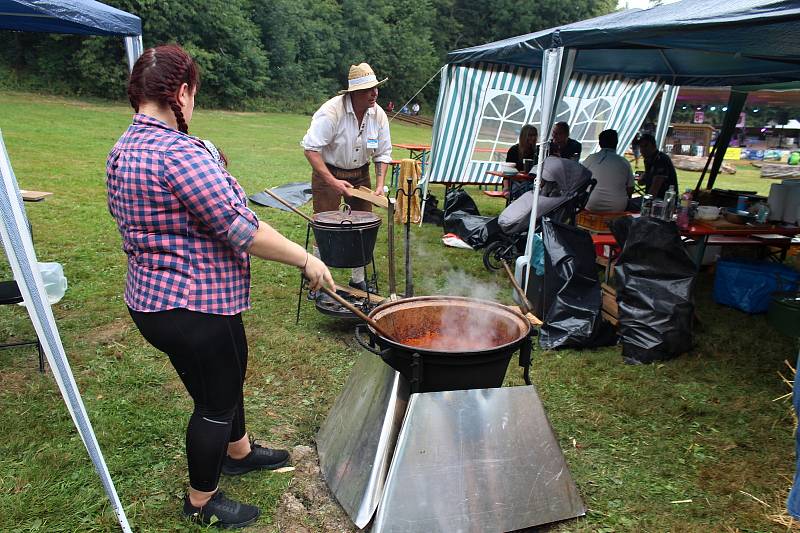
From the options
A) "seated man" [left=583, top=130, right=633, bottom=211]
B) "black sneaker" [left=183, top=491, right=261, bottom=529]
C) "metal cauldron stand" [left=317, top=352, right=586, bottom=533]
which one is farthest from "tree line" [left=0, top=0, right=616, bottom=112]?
"metal cauldron stand" [left=317, top=352, right=586, bottom=533]

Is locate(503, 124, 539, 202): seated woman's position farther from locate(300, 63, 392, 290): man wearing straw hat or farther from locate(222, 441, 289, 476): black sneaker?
locate(222, 441, 289, 476): black sneaker

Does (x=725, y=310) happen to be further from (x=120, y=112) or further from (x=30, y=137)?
(x=120, y=112)

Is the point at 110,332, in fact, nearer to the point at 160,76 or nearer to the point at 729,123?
the point at 160,76

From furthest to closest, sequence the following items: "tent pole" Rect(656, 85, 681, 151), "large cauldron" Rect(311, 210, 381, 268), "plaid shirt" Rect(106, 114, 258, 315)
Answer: "tent pole" Rect(656, 85, 681, 151), "large cauldron" Rect(311, 210, 381, 268), "plaid shirt" Rect(106, 114, 258, 315)

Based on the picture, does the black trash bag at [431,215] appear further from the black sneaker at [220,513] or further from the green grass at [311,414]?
the black sneaker at [220,513]

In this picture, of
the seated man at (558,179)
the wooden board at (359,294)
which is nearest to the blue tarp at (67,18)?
the wooden board at (359,294)

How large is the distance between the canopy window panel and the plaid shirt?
667 cm

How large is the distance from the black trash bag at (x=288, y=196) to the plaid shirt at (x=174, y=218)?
655cm

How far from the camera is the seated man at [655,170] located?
6773 mm

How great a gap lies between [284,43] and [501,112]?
24.7 m

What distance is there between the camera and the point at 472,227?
683 centimetres

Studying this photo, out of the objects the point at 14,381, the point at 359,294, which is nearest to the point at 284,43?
the point at 359,294

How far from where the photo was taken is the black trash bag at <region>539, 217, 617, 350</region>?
408 centimetres

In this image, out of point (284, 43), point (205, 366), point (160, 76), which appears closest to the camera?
point (160, 76)
